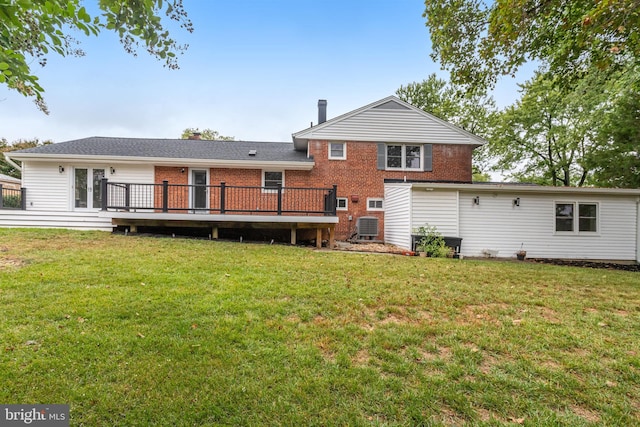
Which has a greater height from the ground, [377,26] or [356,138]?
[377,26]

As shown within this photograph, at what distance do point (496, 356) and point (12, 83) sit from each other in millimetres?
4551

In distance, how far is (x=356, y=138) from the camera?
1302 cm

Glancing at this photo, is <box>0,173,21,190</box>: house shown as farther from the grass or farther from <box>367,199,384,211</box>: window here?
<box>367,199,384,211</box>: window

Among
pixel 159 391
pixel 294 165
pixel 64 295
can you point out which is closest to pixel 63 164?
pixel 294 165

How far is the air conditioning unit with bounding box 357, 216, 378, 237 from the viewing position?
39.3ft

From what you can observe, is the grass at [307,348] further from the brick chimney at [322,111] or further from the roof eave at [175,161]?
the brick chimney at [322,111]

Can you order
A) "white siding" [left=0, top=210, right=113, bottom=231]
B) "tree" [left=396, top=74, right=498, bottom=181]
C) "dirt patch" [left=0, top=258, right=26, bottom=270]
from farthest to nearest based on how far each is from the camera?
"tree" [left=396, top=74, right=498, bottom=181] → "white siding" [left=0, top=210, right=113, bottom=231] → "dirt patch" [left=0, top=258, right=26, bottom=270]

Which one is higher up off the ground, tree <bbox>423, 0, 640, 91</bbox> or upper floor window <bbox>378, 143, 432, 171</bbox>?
tree <bbox>423, 0, 640, 91</bbox>

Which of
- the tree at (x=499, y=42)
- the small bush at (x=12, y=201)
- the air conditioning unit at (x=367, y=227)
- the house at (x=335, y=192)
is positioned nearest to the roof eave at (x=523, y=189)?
the house at (x=335, y=192)

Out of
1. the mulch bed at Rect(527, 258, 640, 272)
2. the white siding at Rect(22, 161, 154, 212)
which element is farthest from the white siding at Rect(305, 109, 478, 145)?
the white siding at Rect(22, 161, 154, 212)

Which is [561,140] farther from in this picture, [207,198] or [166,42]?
[166,42]
